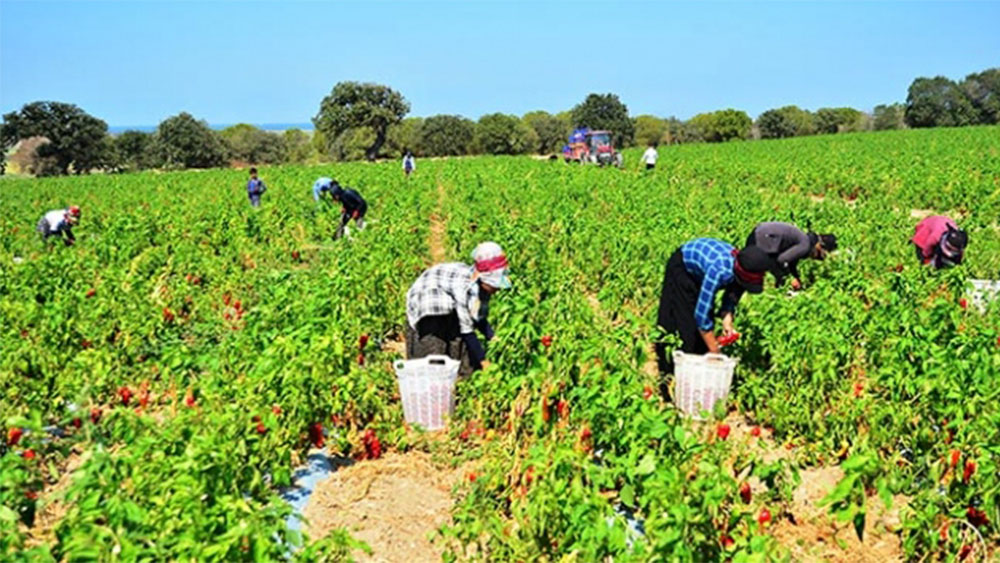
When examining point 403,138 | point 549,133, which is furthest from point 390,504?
point 549,133

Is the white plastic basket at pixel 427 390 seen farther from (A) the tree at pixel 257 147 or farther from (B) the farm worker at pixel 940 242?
(A) the tree at pixel 257 147

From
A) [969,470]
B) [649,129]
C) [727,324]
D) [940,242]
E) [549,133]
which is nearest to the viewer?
[969,470]

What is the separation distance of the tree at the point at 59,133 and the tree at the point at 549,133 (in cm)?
4177

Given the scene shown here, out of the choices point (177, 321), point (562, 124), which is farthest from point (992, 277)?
point (562, 124)

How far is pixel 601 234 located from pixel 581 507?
770cm

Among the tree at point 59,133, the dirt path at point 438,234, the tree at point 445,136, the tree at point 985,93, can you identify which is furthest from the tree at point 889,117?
the tree at point 59,133

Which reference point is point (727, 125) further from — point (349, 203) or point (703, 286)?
point (703, 286)

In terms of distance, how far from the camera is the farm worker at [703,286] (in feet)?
16.0

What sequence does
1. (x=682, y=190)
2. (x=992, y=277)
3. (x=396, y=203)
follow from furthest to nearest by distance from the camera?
1. (x=682, y=190)
2. (x=396, y=203)
3. (x=992, y=277)

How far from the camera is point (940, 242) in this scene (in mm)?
6879

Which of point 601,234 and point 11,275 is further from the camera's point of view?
point 601,234

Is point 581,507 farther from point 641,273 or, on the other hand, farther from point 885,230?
point 885,230

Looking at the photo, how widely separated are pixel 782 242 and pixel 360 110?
6185 centimetres

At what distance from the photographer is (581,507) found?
107 inches
